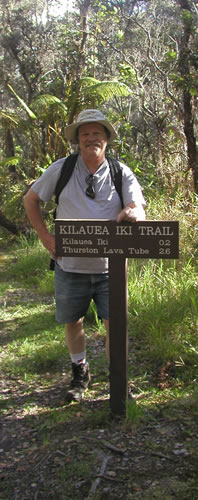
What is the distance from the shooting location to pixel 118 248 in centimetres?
268

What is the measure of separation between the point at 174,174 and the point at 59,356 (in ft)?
13.1

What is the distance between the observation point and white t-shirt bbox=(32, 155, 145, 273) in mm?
2865

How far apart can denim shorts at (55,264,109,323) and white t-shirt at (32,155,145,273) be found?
64mm

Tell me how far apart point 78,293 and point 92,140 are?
3.10ft

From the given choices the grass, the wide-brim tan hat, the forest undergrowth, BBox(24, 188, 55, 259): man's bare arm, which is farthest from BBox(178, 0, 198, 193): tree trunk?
BBox(24, 188, 55, 259): man's bare arm

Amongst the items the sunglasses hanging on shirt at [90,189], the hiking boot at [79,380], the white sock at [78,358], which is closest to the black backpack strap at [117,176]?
the sunglasses hanging on shirt at [90,189]

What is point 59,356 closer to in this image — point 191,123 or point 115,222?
point 115,222

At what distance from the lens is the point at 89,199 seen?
2.87m

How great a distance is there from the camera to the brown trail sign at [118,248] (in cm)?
260

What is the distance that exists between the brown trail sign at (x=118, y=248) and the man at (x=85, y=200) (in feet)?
0.52

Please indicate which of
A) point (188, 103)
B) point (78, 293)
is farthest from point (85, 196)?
point (188, 103)

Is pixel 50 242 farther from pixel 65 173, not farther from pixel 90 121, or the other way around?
pixel 90 121

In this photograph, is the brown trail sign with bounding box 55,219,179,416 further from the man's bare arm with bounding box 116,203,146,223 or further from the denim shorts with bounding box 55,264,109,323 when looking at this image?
the denim shorts with bounding box 55,264,109,323

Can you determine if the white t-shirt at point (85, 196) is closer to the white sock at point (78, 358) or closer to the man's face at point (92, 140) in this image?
the man's face at point (92, 140)
